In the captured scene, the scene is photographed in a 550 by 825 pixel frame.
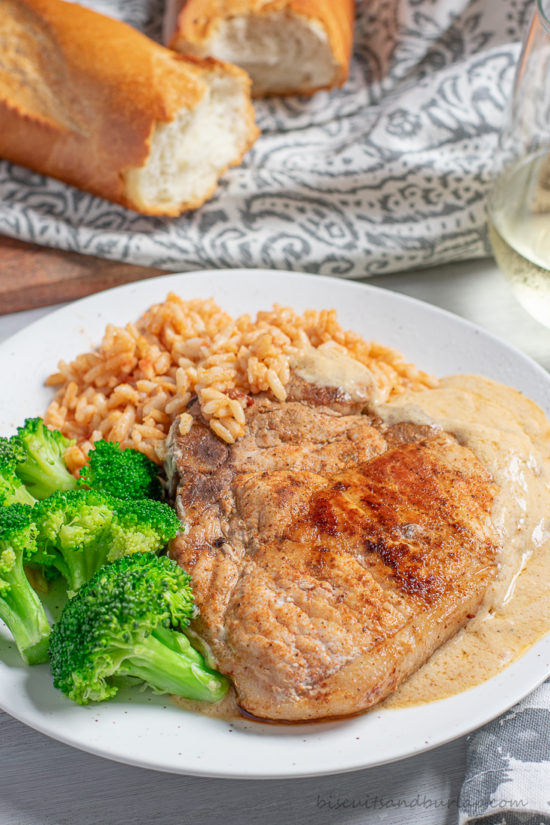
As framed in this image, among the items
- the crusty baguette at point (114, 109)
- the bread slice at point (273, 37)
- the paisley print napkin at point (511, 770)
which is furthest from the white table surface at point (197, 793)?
the bread slice at point (273, 37)

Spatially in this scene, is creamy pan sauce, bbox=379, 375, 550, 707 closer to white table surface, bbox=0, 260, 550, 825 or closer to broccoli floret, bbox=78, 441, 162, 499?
white table surface, bbox=0, 260, 550, 825

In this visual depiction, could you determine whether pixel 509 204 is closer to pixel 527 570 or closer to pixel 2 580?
pixel 527 570

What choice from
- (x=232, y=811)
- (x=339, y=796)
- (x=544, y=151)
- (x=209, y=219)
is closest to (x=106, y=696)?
(x=232, y=811)

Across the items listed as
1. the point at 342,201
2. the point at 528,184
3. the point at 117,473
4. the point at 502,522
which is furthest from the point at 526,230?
the point at 117,473

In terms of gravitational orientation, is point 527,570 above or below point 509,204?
below

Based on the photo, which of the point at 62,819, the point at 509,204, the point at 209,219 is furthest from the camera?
the point at 209,219

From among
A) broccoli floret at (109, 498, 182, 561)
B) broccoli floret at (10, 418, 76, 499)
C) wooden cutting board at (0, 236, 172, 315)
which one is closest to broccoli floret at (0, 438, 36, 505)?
broccoli floret at (10, 418, 76, 499)

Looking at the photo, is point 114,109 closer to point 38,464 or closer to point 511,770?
point 38,464
